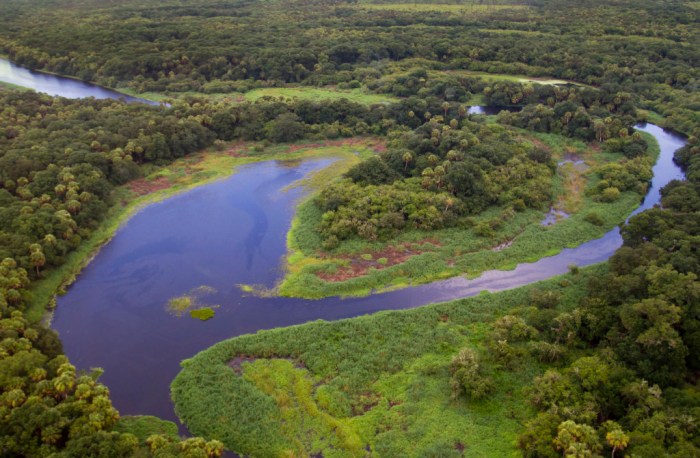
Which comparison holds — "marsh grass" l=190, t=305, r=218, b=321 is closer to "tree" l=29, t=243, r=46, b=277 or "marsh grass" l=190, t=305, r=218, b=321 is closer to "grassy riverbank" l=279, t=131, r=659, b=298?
"grassy riverbank" l=279, t=131, r=659, b=298

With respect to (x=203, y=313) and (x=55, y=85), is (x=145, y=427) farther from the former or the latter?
(x=55, y=85)

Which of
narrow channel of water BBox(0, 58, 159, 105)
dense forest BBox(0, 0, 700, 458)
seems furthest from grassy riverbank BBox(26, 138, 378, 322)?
narrow channel of water BBox(0, 58, 159, 105)

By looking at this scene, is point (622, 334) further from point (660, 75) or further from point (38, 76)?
point (38, 76)

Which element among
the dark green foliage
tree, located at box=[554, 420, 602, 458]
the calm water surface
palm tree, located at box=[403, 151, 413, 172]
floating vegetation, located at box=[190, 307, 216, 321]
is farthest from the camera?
palm tree, located at box=[403, 151, 413, 172]

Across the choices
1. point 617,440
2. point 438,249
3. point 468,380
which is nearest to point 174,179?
point 438,249

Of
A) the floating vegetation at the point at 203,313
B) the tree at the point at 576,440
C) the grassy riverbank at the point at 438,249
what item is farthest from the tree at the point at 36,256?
the tree at the point at 576,440

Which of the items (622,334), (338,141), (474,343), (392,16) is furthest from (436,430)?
(392,16)
